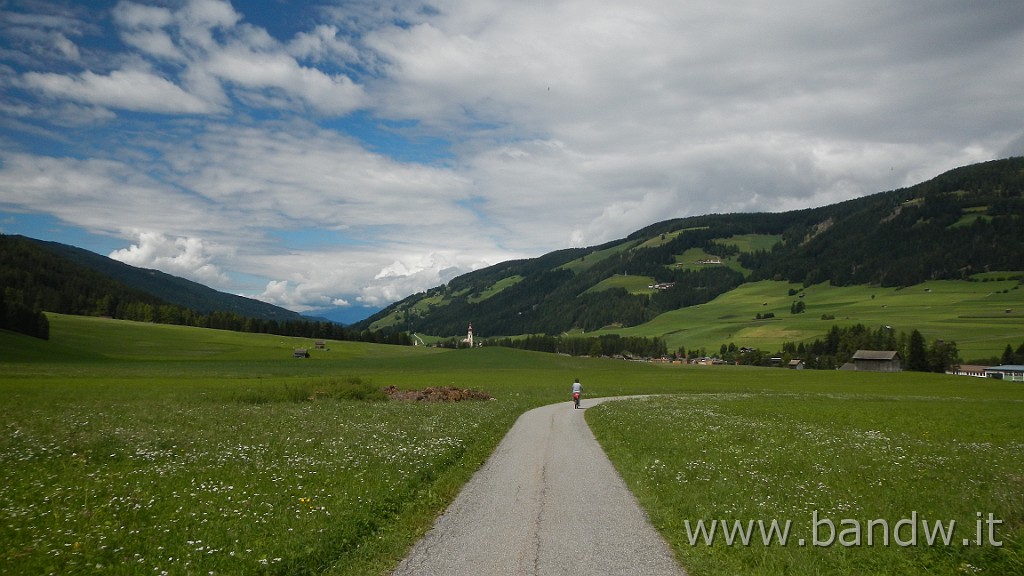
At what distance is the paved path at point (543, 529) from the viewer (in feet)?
30.2

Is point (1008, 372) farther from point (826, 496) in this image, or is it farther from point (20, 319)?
point (20, 319)

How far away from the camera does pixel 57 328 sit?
433 ft

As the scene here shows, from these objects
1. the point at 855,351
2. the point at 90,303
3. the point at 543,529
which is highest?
the point at 90,303

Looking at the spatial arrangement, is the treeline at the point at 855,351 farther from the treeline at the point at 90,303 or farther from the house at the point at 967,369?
the treeline at the point at 90,303

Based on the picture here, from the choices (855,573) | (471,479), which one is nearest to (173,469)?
(471,479)

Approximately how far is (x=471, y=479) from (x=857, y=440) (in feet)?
60.5

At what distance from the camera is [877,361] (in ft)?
460

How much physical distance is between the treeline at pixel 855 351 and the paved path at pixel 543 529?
14398 centimetres

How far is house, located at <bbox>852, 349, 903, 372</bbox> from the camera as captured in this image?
13812 cm

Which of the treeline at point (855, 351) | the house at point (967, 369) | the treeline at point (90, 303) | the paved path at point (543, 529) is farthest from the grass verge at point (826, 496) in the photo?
the treeline at point (90, 303)

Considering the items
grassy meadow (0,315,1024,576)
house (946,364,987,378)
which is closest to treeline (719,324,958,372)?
house (946,364,987,378)

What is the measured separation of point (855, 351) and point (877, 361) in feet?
51.2

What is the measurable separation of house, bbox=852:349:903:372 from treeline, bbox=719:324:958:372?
1.95 m

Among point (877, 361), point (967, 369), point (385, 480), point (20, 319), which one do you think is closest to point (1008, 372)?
point (967, 369)
